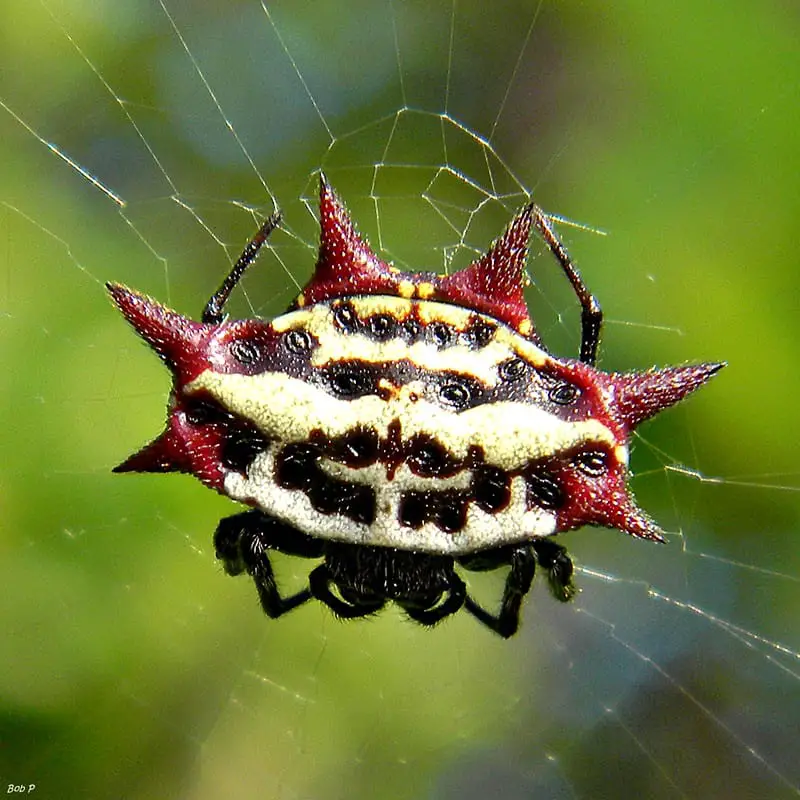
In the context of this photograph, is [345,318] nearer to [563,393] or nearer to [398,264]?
[563,393]

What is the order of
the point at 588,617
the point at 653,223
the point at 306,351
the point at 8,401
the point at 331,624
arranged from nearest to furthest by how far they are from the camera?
the point at 306,351 < the point at 8,401 < the point at 653,223 < the point at 331,624 < the point at 588,617

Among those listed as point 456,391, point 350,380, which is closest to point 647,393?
point 456,391

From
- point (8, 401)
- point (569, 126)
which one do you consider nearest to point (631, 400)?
point (569, 126)

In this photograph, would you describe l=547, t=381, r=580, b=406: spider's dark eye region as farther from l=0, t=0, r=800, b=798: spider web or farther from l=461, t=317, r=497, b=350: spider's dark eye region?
l=0, t=0, r=800, b=798: spider web

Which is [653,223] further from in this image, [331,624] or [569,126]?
Result: [331,624]

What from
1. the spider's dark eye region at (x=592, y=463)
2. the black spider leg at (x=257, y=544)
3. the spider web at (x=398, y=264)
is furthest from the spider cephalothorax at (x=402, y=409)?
the spider web at (x=398, y=264)

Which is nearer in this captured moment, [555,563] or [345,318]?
[345,318]

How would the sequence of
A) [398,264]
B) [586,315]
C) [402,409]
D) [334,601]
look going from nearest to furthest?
[402,409] < [586,315] < [334,601] < [398,264]
